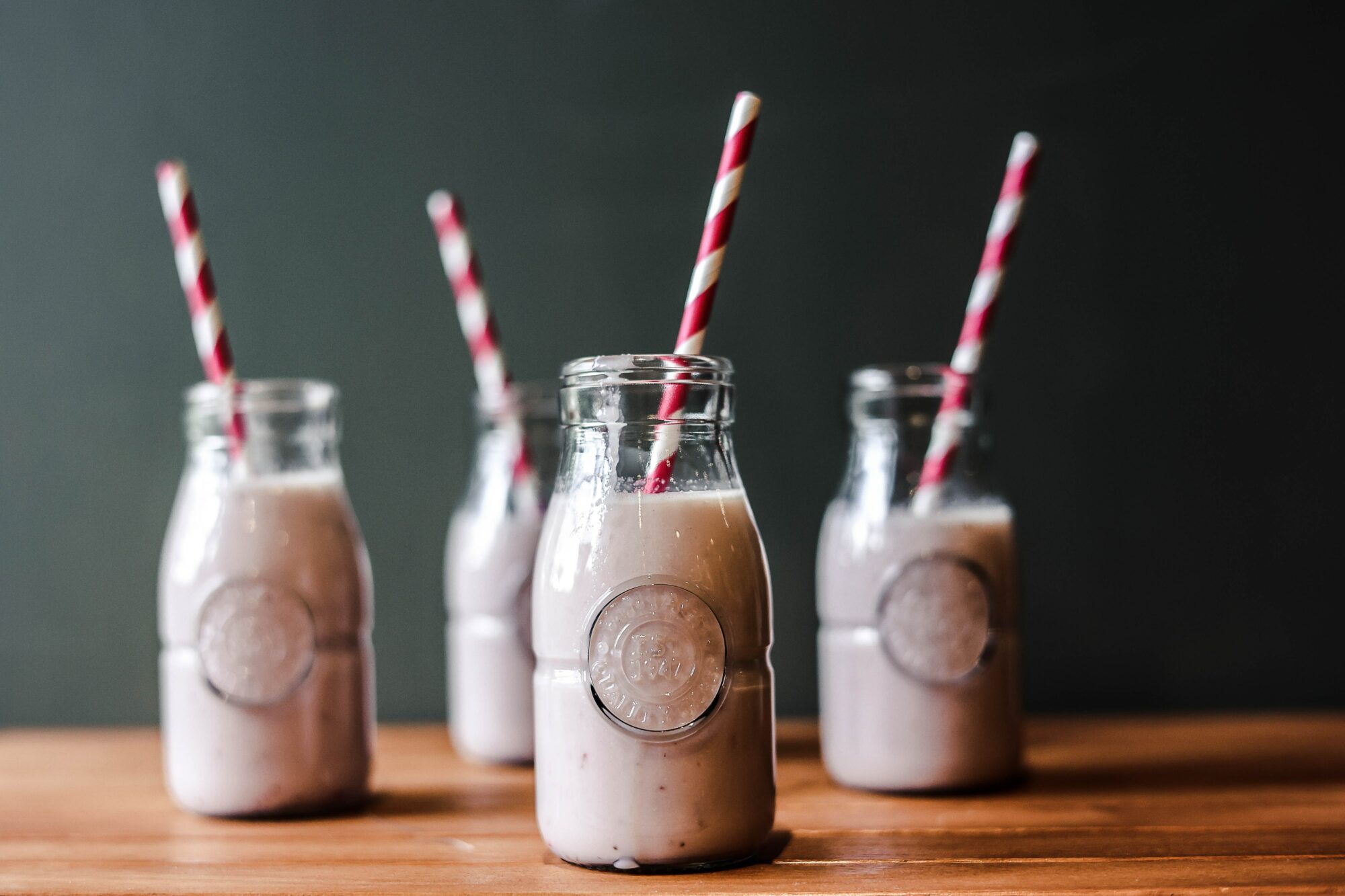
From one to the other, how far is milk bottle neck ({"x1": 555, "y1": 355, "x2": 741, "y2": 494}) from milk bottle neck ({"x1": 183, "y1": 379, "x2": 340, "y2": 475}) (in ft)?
0.87

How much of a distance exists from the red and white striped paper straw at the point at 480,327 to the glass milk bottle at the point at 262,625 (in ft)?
0.70

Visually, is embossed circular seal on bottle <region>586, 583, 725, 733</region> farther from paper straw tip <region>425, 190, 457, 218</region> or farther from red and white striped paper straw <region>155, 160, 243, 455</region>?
paper straw tip <region>425, 190, 457, 218</region>

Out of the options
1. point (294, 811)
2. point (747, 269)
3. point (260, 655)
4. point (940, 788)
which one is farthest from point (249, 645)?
point (747, 269)

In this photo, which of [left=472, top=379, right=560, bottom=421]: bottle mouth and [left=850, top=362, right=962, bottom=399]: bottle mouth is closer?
[left=850, top=362, right=962, bottom=399]: bottle mouth

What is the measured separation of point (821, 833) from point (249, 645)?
43cm

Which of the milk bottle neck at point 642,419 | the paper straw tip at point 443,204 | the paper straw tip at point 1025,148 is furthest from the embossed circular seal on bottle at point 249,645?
the paper straw tip at point 1025,148

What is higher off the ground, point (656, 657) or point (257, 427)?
point (257, 427)

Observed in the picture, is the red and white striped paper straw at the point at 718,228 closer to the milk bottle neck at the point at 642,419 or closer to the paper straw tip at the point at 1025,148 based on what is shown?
the milk bottle neck at the point at 642,419

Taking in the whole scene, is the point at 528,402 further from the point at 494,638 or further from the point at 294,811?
the point at 294,811

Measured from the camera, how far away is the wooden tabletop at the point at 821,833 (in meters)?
0.75

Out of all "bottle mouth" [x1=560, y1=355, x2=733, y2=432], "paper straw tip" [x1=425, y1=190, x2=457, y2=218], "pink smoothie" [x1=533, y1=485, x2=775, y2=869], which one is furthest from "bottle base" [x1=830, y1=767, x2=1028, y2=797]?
"paper straw tip" [x1=425, y1=190, x2=457, y2=218]

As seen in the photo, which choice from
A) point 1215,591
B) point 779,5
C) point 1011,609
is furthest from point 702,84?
point 1215,591

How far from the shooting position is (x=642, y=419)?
793mm

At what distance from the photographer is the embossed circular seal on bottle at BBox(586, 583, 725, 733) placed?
745mm
